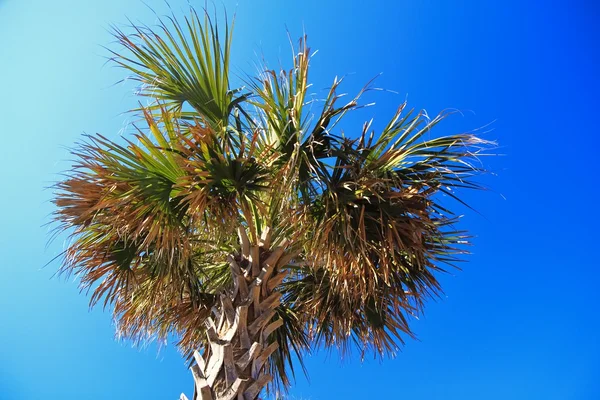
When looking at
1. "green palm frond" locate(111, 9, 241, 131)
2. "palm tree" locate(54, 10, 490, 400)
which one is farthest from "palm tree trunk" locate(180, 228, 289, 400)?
"green palm frond" locate(111, 9, 241, 131)

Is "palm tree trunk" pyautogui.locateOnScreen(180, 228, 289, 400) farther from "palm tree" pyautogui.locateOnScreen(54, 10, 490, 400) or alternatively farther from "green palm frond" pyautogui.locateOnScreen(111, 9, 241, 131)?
"green palm frond" pyautogui.locateOnScreen(111, 9, 241, 131)

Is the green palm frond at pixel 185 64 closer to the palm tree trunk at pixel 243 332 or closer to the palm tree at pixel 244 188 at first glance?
the palm tree at pixel 244 188

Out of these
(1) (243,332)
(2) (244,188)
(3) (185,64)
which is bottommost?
(1) (243,332)

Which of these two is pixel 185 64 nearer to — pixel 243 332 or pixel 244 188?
pixel 244 188

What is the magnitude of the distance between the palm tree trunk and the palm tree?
1 centimetres

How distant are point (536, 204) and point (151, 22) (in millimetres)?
8886

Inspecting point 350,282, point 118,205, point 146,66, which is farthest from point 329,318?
point 146,66

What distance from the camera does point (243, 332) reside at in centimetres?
365

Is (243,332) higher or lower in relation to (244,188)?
lower

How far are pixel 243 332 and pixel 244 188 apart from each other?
1156 millimetres

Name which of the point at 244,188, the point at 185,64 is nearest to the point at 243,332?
the point at 244,188

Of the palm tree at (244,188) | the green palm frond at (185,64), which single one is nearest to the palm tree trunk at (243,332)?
the palm tree at (244,188)

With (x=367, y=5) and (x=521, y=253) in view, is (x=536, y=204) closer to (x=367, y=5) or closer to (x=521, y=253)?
(x=521, y=253)

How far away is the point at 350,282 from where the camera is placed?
4285mm
